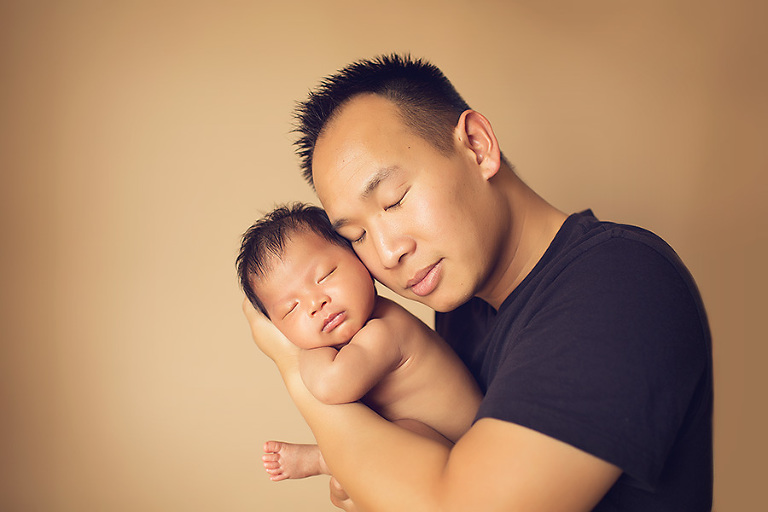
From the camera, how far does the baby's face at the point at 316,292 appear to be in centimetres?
150

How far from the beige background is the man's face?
4.69ft

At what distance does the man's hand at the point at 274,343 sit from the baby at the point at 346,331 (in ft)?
0.06

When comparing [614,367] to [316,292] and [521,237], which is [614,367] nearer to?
[521,237]

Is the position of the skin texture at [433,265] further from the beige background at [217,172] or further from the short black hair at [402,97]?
the beige background at [217,172]

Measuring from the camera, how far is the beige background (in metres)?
2.50

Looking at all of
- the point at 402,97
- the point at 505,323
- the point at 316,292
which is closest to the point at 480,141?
the point at 402,97

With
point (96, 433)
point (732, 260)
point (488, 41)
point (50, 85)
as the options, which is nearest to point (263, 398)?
point (96, 433)

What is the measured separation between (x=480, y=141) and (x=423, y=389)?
647 mm

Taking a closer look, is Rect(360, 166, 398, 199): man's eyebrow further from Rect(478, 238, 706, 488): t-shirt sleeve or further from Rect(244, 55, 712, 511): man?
Rect(478, 238, 706, 488): t-shirt sleeve

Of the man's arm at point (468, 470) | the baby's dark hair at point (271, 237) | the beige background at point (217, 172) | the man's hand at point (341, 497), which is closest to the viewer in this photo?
the man's arm at point (468, 470)

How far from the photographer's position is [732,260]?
2.53 m

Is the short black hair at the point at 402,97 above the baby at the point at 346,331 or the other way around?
above

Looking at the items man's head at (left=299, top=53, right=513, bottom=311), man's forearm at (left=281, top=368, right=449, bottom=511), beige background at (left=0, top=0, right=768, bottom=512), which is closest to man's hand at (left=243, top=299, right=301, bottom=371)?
man's forearm at (left=281, top=368, right=449, bottom=511)

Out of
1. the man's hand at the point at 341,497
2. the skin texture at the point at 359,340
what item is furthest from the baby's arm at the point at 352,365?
the man's hand at the point at 341,497
